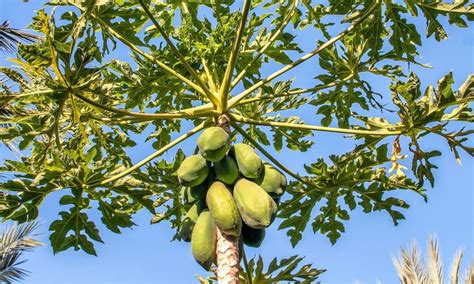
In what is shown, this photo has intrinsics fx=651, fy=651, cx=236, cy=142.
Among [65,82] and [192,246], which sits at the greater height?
[65,82]

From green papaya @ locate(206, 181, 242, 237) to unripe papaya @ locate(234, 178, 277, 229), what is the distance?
4 cm

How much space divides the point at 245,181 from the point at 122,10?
1.34 m

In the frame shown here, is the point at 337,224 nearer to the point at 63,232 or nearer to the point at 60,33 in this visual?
the point at 63,232

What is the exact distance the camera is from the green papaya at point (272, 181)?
333 cm

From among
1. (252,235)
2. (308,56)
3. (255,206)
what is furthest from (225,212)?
(308,56)

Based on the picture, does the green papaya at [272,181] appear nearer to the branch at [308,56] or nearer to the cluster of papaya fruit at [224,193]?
the cluster of papaya fruit at [224,193]

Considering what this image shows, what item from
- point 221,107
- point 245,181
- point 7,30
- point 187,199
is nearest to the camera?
point 245,181

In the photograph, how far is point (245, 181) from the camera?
327 centimetres

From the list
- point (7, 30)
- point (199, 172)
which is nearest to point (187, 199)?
point (199, 172)

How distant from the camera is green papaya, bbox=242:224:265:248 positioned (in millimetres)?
3293

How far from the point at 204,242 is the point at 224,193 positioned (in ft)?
0.87

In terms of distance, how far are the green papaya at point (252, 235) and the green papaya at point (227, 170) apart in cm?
25

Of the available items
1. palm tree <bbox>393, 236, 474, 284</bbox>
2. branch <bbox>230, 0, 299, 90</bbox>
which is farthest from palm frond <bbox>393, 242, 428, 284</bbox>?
branch <bbox>230, 0, 299, 90</bbox>

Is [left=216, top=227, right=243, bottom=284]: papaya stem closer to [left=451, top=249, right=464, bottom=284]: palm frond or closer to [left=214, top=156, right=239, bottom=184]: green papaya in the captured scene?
[left=214, top=156, right=239, bottom=184]: green papaya
